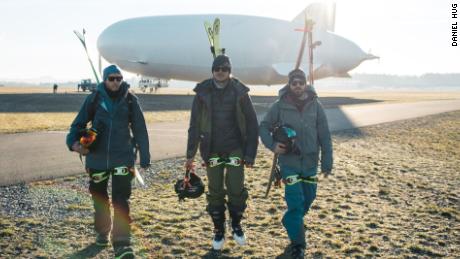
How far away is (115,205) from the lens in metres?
5.01

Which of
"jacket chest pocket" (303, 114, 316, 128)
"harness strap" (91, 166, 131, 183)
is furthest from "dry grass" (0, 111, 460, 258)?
"jacket chest pocket" (303, 114, 316, 128)

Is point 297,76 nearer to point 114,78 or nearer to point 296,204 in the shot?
point 296,204

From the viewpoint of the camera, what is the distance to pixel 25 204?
270 inches

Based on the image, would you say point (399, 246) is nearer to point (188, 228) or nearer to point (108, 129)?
point (188, 228)

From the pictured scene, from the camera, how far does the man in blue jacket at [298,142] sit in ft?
16.6

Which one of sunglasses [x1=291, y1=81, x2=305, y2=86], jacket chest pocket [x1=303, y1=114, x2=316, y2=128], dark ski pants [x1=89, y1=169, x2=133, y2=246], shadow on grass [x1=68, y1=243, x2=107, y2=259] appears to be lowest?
shadow on grass [x1=68, y1=243, x2=107, y2=259]

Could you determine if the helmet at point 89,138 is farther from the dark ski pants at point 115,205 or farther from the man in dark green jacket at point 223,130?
the man in dark green jacket at point 223,130

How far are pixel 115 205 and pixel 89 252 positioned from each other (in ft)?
2.20

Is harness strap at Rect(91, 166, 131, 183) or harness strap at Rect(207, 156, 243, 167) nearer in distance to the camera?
harness strap at Rect(91, 166, 131, 183)

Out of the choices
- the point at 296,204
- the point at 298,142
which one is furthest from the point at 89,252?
the point at 298,142

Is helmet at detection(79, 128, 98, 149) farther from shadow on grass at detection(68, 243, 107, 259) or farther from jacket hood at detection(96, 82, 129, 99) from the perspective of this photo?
shadow on grass at detection(68, 243, 107, 259)

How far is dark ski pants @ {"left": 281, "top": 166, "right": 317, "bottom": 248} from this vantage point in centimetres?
496

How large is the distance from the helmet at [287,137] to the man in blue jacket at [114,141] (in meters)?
1.68

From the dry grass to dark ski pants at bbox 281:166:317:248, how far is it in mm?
420
